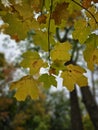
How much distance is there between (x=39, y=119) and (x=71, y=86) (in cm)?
2246

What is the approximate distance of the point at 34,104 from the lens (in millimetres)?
24000

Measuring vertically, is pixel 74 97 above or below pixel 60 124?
below

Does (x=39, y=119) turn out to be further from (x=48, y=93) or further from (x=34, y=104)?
(x=48, y=93)

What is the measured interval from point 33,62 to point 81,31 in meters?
0.29

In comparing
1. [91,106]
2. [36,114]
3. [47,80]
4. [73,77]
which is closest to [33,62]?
[47,80]

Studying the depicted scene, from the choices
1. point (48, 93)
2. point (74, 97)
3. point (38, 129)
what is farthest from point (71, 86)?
point (48, 93)

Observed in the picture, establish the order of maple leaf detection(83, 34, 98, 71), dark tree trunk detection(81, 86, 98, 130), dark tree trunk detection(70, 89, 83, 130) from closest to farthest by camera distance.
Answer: maple leaf detection(83, 34, 98, 71), dark tree trunk detection(81, 86, 98, 130), dark tree trunk detection(70, 89, 83, 130)

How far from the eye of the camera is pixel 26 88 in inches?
64.0

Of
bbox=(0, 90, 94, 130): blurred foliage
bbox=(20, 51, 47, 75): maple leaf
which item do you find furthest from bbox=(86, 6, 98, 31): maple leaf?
bbox=(0, 90, 94, 130): blurred foliage

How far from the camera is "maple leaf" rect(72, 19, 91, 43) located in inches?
64.2

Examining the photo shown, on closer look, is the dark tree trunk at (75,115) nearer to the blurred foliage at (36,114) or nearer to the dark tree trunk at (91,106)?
the dark tree trunk at (91,106)

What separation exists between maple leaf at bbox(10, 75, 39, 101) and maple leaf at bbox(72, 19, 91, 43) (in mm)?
316

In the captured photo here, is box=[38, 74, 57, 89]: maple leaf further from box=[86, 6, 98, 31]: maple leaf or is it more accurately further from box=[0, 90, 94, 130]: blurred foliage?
box=[0, 90, 94, 130]: blurred foliage

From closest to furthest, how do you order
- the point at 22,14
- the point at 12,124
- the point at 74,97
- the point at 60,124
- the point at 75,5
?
1. the point at 22,14
2. the point at 75,5
3. the point at 74,97
4. the point at 12,124
5. the point at 60,124
